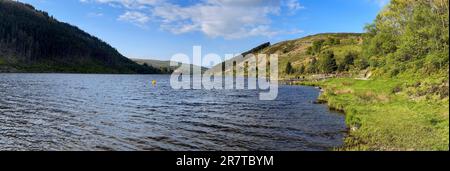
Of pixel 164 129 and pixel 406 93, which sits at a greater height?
pixel 406 93

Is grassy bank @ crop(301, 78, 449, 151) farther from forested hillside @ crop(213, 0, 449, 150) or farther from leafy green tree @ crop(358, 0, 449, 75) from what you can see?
leafy green tree @ crop(358, 0, 449, 75)

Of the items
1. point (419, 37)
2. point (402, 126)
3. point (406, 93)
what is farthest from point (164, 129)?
point (419, 37)

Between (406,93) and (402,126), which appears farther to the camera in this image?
(406,93)

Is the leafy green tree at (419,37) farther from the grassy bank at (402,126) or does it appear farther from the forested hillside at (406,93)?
the grassy bank at (402,126)

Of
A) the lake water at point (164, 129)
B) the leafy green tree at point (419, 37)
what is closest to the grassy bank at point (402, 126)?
the lake water at point (164, 129)

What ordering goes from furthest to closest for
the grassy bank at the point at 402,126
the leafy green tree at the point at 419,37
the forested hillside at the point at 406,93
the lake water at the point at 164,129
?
the leafy green tree at the point at 419,37 < the lake water at the point at 164,129 < the forested hillside at the point at 406,93 < the grassy bank at the point at 402,126

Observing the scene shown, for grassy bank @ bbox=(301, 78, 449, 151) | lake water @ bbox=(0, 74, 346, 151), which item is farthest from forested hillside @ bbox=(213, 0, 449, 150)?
lake water @ bbox=(0, 74, 346, 151)

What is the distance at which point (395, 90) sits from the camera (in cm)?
4825

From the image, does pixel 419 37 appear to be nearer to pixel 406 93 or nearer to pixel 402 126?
pixel 406 93

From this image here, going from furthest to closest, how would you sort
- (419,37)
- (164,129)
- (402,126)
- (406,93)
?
(419,37), (406,93), (164,129), (402,126)

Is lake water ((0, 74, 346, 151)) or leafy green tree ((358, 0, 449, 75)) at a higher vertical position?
leafy green tree ((358, 0, 449, 75))

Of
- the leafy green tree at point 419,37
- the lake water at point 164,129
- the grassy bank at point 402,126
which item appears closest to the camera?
the grassy bank at point 402,126
